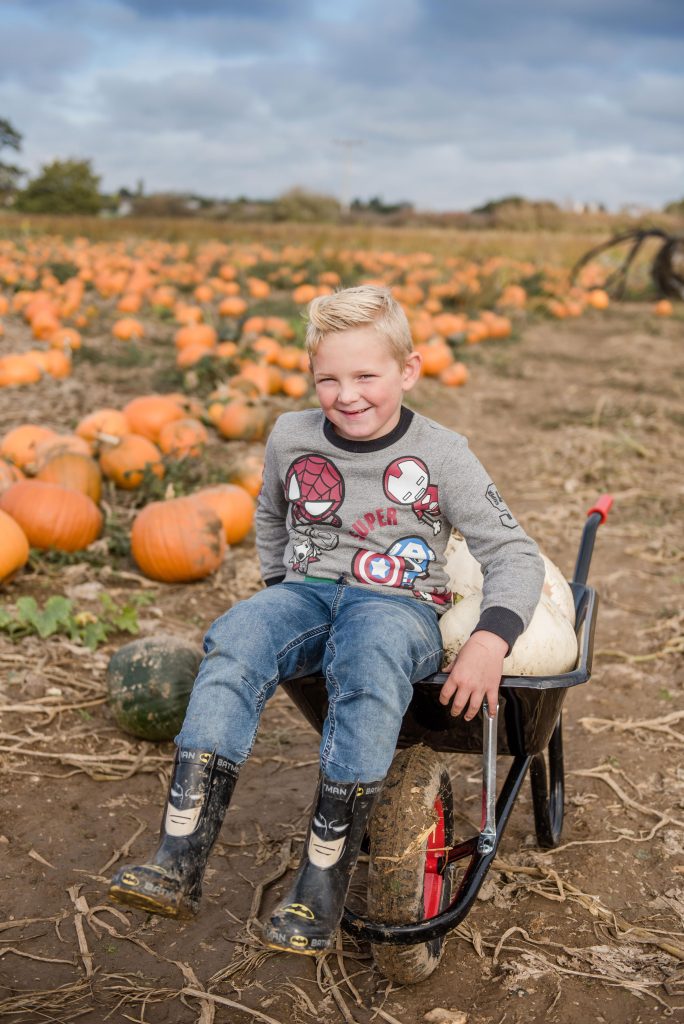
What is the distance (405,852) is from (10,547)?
9.60ft

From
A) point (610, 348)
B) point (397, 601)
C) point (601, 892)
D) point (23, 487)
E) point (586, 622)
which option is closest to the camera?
point (397, 601)

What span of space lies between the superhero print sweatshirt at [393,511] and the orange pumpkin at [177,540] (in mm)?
2244

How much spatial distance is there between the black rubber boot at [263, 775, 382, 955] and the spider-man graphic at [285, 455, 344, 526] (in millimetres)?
823

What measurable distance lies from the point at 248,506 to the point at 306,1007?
3521 mm

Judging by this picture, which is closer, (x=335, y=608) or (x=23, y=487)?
(x=335, y=608)

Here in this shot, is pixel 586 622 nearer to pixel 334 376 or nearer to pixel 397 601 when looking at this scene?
pixel 397 601

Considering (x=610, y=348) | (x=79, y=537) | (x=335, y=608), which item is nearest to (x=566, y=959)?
(x=335, y=608)

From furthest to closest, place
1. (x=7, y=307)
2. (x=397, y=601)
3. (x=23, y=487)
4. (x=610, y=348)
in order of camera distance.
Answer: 1. (x=610, y=348)
2. (x=7, y=307)
3. (x=23, y=487)
4. (x=397, y=601)

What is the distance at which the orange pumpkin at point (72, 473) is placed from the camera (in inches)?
215

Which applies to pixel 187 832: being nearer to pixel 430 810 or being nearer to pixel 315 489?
pixel 430 810

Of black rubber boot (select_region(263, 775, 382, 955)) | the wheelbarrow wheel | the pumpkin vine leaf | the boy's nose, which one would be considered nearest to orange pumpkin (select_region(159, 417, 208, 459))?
the pumpkin vine leaf

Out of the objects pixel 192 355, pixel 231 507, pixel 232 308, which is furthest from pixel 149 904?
pixel 232 308

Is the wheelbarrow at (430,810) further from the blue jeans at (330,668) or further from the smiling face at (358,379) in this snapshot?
the smiling face at (358,379)

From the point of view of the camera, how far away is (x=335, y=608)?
2566 millimetres
